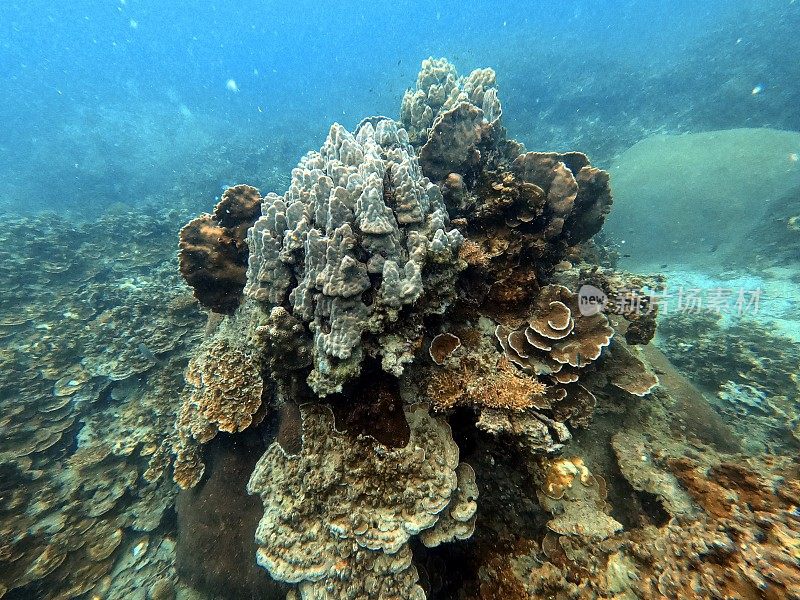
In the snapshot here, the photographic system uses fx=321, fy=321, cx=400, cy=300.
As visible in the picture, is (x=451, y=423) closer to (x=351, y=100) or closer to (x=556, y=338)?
(x=556, y=338)

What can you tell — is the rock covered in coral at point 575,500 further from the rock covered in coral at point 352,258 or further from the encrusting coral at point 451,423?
the rock covered in coral at point 352,258

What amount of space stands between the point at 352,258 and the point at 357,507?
2267 mm

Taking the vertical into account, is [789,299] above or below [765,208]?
below

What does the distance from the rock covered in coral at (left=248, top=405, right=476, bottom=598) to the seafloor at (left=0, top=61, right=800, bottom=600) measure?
0.02 metres

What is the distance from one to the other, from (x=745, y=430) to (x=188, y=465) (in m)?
9.11

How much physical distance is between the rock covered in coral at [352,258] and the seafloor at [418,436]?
0.08 feet

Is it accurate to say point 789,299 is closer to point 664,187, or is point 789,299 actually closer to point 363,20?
point 664,187

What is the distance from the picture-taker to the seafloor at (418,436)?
9.13 ft

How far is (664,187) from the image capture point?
11.6 meters

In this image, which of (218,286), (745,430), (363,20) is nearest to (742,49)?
(745,430)

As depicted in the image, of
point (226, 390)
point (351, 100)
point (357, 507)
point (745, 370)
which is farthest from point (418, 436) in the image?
point (351, 100)

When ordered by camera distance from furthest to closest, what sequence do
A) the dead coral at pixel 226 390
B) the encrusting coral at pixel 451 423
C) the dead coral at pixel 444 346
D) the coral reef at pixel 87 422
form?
the coral reef at pixel 87 422
the dead coral at pixel 226 390
the dead coral at pixel 444 346
the encrusting coral at pixel 451 423

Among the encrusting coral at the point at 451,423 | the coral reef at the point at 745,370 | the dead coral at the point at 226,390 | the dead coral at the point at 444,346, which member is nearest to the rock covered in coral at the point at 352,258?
the encrusting coral at the point at 451,423

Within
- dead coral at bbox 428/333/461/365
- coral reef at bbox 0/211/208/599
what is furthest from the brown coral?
coral reef at bbox 0/211/208/599
